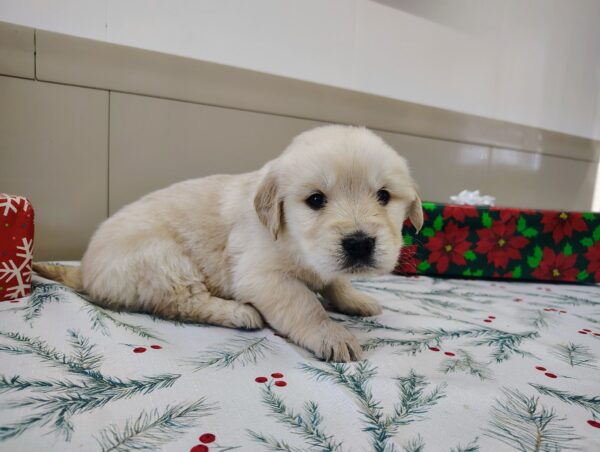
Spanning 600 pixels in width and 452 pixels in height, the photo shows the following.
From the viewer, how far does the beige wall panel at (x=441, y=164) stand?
→ 3.20 meters

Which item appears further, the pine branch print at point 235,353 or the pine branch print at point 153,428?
the pine branch print at point 235,353

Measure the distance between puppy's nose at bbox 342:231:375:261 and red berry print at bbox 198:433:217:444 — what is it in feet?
1.95

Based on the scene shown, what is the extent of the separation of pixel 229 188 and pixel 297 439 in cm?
115

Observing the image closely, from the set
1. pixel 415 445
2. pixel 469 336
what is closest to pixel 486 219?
pixel 469 336

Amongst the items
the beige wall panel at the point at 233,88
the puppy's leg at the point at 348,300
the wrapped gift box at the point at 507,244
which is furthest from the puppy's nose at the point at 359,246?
the beige wall panel at the point at 233,88

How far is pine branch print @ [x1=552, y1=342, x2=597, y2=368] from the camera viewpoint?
3.98ft

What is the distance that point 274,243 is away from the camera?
4.67ft

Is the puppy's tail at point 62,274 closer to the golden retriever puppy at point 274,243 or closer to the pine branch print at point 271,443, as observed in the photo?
the golden retriever puppy at point 274,243

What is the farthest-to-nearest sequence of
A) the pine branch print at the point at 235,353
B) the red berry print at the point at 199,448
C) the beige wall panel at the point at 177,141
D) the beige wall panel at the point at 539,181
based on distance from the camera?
the beige wall panel at the point at 539,181
the beige wall panel at the point at 177,141
the pine branch print at the point at 235,353
the red berry print at the point at 199,448

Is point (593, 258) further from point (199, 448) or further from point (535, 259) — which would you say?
point (199, 448)

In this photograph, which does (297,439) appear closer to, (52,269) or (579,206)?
(52,269)

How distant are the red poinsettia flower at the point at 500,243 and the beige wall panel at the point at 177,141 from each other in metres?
1.45

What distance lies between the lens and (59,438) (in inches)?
28.2

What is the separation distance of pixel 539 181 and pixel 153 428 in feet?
14.9
